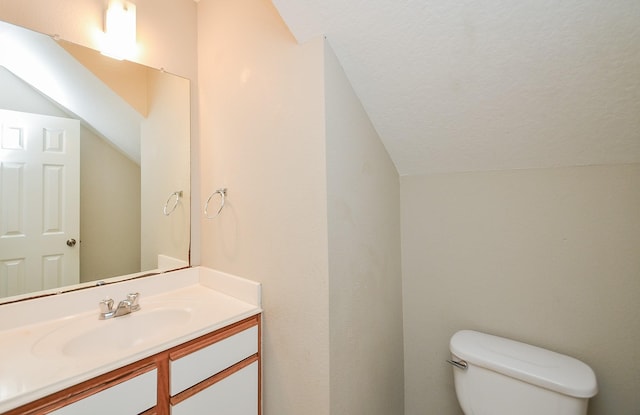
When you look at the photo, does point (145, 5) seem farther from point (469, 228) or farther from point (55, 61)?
point (469, 228)

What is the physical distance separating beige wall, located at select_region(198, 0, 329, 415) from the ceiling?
7.7 inches

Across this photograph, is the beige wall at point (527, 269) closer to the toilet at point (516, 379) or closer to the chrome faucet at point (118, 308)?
the toilet at point (516, 379)

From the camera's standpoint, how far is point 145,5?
53.4 inches

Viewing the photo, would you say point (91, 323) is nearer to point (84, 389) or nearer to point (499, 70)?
point (84, 389)

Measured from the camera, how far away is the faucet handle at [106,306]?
3.76ft

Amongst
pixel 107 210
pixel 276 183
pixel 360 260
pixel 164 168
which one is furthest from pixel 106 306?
pixel 360 260

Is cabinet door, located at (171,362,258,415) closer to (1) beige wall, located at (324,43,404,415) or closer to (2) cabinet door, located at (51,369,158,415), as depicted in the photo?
(2) cabinet door, located at (51,369,158,415)

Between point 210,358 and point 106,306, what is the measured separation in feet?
1.71

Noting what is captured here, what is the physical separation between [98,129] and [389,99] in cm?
133

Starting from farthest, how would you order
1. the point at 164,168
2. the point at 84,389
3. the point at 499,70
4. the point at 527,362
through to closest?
the point at 164,168, the point at 527,362, the point at 499,70, the point at 84,389

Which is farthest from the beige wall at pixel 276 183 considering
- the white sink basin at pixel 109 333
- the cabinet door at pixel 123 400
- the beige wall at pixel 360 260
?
the cabinet door at pixel 123 400

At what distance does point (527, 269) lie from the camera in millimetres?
1194

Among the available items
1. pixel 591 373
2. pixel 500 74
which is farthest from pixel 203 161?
pixel 591 373

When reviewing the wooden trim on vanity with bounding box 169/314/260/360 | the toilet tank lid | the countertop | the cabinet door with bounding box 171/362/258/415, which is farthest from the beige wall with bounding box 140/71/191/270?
the toilet tank lid
